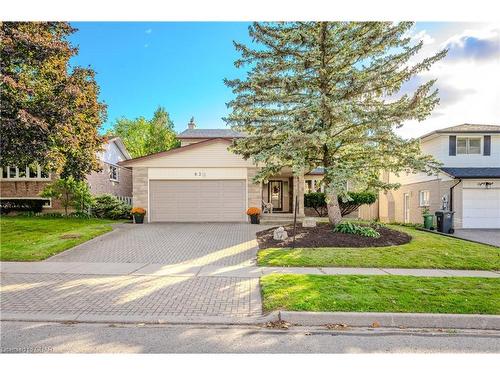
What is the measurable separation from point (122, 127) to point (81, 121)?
38148 millimetres

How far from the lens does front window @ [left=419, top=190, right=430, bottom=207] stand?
18.4 metres

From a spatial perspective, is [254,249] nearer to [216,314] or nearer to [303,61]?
[216,314]

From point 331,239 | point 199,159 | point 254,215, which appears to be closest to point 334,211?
point 331,239

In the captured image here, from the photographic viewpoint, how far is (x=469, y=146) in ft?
57.6

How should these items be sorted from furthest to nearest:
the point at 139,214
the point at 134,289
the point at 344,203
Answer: the point at 344,203, the point at 139,214, the point at 134,289

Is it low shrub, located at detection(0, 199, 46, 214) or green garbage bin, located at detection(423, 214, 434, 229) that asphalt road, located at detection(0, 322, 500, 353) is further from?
low shrub, located at detection(0, 199, 46, 214)

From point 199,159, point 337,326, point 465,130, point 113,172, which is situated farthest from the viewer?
point 113,172

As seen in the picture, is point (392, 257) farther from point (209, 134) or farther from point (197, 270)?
point (209, 134)

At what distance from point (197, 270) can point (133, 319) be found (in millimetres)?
2948

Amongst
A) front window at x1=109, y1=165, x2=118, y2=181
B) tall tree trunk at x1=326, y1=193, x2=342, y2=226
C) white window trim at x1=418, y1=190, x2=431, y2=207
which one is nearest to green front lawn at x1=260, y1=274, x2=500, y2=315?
tall tree trunk at x1=326, y1=193, x2=342, y2=226

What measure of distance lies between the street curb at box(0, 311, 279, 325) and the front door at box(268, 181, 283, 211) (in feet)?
59.3

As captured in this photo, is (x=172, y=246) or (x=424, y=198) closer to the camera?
(x=172, y=246)

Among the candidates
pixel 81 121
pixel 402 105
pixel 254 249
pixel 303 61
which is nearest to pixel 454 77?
pixel 402 105

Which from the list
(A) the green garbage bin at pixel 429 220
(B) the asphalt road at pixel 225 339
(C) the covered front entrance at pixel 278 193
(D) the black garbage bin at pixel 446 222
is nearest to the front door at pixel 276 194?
(C) the covered front entrance at pixel 278 193
